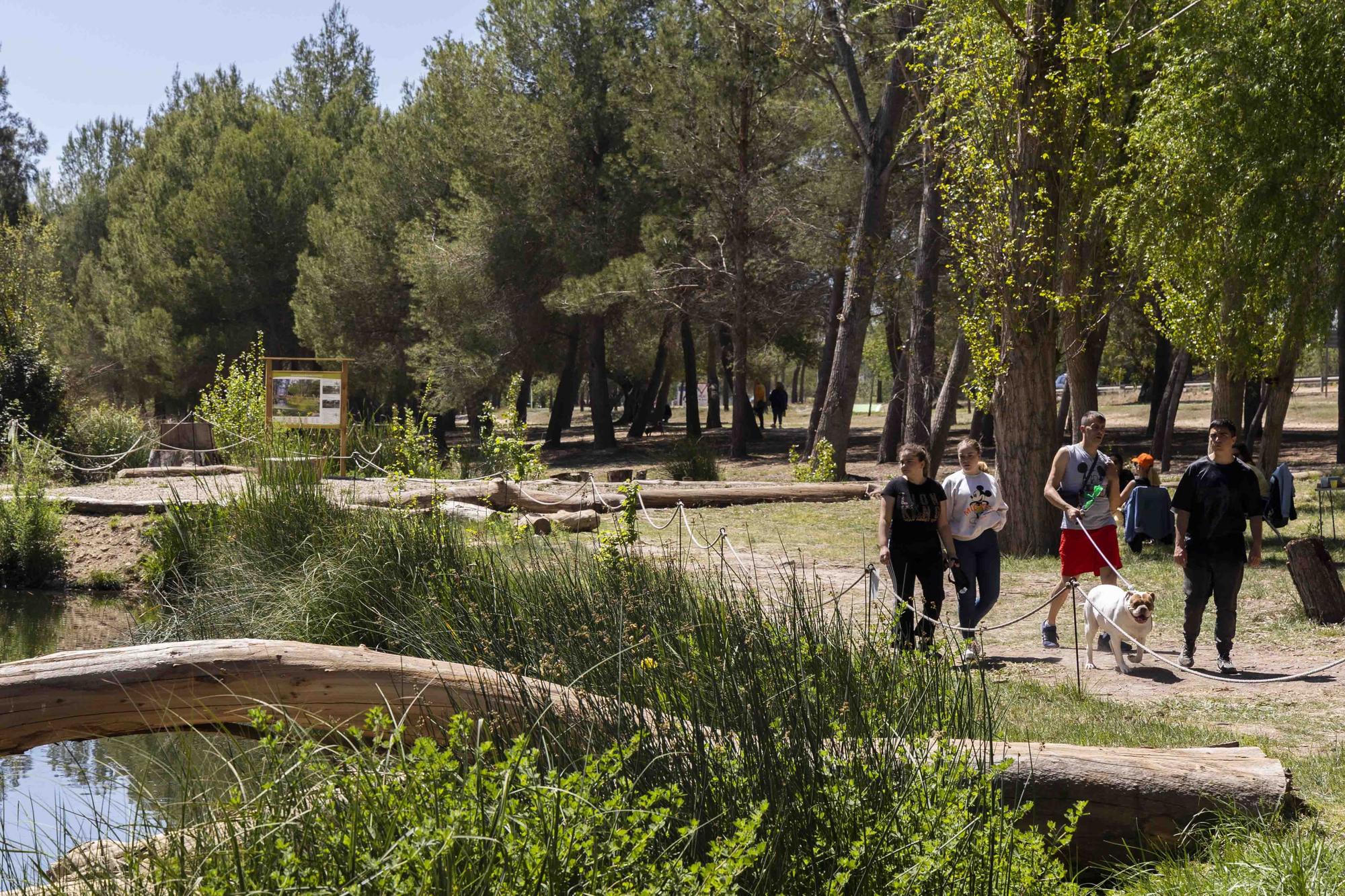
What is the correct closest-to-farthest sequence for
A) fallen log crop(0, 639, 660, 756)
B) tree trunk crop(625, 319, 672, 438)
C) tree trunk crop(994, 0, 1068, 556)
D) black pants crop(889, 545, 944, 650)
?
1. fallen log crop(0, 639, 660, 756)
2. black pants crop(889, 545, 944, 650)
3. tree trunk crop(994, 0, 1068, 556)
4. tree trunk crop(625, 319, 672, 438)

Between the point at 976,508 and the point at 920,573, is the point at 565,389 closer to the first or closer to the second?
the point at 976,508

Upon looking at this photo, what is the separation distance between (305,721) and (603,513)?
12291 millimetres

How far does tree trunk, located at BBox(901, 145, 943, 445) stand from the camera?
20.7 metres

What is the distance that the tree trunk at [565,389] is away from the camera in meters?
35.2

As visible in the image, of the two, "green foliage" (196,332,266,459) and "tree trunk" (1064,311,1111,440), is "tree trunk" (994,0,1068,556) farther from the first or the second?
"green foliage" (196,332,266,459)

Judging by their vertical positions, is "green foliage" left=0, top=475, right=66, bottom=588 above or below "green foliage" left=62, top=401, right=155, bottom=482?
below

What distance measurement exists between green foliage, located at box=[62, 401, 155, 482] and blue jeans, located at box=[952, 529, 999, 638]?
17.9 meters

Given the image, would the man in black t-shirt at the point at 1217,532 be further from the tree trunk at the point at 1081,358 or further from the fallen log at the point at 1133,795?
the tree trunk at the point at 1081,358

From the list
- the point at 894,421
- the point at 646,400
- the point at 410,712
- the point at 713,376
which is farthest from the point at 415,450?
the point at 713,376

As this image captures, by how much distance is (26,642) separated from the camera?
12.1 metres

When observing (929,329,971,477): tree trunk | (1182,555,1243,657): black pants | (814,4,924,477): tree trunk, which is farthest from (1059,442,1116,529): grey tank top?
(814,4,924,477): tree trunk

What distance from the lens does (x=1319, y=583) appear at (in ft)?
32.2

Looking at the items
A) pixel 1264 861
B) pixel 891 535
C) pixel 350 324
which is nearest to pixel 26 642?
pixel 891 535

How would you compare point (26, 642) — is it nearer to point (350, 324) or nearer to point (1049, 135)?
point (1049, 135)
